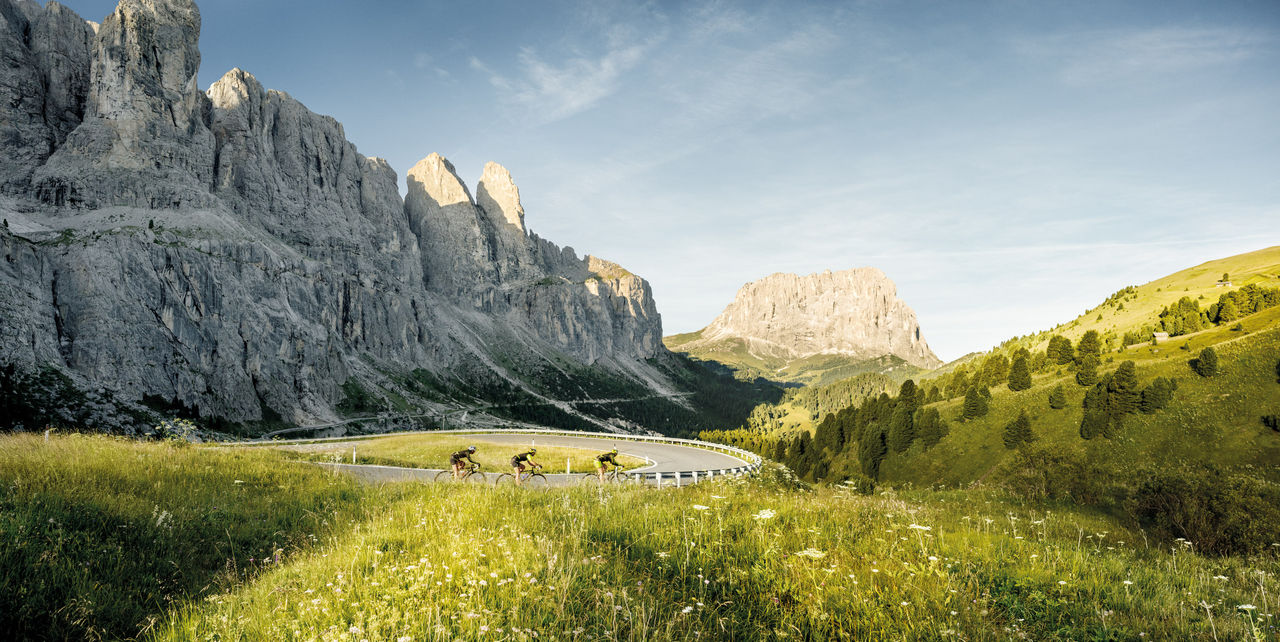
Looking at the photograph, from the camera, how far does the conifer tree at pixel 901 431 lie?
94688 millimetres

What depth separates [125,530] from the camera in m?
7.65

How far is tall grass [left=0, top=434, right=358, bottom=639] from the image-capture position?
18.0 feet

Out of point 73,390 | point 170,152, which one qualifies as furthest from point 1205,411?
point 170,152

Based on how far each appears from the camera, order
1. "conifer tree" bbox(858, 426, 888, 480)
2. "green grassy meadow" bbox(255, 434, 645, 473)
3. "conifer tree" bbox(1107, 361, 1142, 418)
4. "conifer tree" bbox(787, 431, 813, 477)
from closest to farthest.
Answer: "green grassy meadow" bbox(255, 434, 645, 473) < "conifer tree" bbox(1107, 361, 1142, 418) < "conifer tree" bbox(858, 426, 888, 480) < "conifer tree" bbox(787, 431, 813, 477)

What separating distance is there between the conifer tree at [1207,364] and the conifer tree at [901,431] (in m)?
38.1

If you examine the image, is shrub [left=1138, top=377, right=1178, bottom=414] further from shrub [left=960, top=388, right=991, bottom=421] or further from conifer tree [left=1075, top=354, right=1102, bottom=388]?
shrub [left=960, top=388, right=991, bottom=421]

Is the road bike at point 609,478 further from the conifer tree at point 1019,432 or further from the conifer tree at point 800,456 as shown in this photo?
the conifer tree at point 800,456

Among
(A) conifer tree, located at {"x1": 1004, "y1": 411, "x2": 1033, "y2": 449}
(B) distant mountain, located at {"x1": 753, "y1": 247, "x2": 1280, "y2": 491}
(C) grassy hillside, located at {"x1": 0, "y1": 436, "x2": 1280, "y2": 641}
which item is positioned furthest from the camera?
(A) conifer tree, located at {"x1": 1004, "y1": 411, "x2": 1033, "y2": 449}

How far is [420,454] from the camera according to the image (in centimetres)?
3919

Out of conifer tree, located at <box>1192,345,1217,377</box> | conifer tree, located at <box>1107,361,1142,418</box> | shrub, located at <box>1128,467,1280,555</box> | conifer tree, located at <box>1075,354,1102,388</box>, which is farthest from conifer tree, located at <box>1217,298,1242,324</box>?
shrub, located at <box>1128,467,1280,555</box>

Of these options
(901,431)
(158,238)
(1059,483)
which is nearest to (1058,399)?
(901,431)

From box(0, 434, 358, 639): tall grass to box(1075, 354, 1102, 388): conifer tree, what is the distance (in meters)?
102

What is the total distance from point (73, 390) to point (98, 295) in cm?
2323

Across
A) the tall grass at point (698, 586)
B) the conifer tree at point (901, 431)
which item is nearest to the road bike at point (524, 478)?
the tall grass at point (698, 586)
